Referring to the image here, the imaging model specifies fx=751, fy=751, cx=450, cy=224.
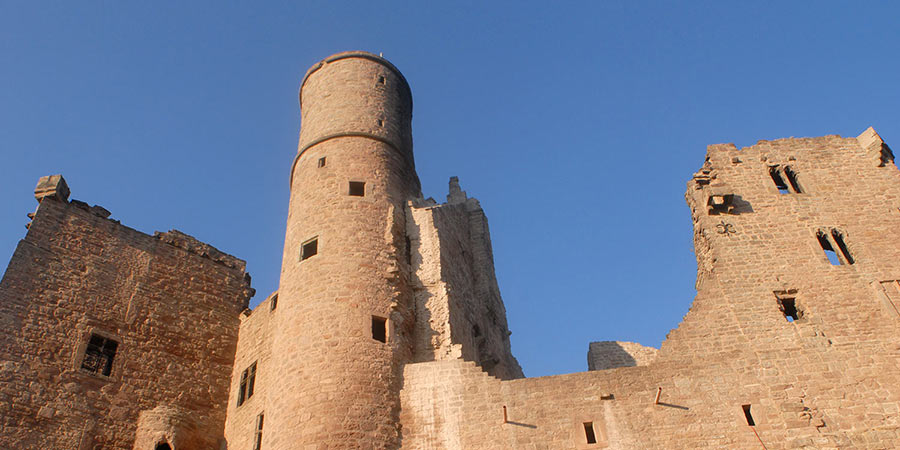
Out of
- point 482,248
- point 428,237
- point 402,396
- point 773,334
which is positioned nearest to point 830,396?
point 773,334

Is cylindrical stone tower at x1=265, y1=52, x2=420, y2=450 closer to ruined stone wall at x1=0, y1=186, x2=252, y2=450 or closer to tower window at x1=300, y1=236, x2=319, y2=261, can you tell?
tower window at x1=300, y1=236, x2=319, y2=261

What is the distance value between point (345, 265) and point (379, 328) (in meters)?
1.65

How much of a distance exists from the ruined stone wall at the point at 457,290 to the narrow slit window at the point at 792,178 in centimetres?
822

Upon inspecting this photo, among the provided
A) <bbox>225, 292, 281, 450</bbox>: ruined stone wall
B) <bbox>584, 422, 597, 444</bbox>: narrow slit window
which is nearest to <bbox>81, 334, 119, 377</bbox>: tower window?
<bbox>225, 292, 281, 450</bbox>: ruined stone wall

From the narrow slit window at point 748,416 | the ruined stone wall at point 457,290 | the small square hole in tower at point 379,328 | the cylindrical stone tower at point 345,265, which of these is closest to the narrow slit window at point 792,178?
the narrow slit window at point 748,416

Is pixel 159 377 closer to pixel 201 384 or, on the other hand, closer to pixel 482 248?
pixel 201 384

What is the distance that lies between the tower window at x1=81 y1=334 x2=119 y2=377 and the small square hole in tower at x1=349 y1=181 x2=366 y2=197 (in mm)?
6501

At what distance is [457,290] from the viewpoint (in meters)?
17.9

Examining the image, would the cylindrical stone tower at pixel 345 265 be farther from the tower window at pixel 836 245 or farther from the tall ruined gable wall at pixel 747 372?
the tower window at pixel 836 245

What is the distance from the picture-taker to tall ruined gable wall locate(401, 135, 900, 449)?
13203mm

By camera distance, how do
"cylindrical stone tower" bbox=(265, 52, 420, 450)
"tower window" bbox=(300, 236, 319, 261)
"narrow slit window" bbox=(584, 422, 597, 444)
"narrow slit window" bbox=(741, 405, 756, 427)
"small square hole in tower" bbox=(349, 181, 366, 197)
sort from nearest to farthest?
"narrow slit window" bbox=(584, 422, 597, 444)
"narrow slit window" bbox=(741, 405, 756, 427)
"cylindrical stone tower" bbox=(265, 52, 420, 450)
"tower window" bbox=(300, 236, 319, 261)
"small square hole in tower" bbox=(349, 181, 366, 197)

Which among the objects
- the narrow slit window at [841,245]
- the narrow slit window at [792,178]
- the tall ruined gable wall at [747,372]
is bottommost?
the tall ruined gable wall at [747,372]

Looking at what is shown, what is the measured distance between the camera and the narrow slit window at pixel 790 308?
15383mm

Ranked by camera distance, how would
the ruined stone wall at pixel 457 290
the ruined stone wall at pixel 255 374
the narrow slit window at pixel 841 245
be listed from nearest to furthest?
the ruined stone wall at pixel 255 374
the ruined stone wall at pixel 457 290
the narrow slit window at pixel 841 245
